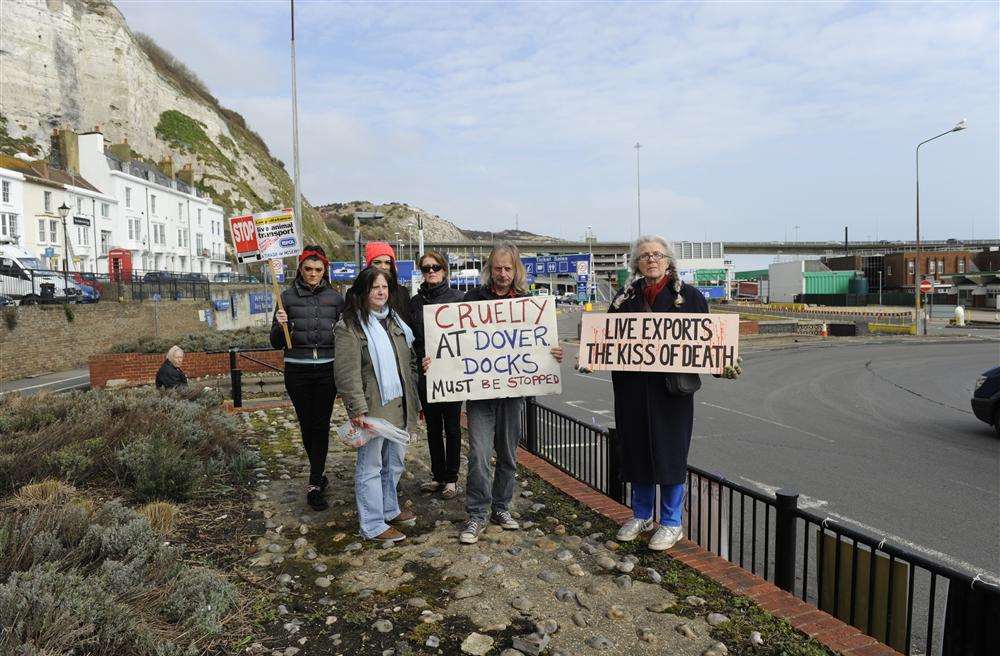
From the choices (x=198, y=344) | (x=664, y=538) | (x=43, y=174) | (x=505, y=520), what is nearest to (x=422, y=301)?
(x=505, y=520)

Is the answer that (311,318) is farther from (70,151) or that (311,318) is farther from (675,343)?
(70,151)

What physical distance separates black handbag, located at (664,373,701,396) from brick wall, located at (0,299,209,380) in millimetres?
23189

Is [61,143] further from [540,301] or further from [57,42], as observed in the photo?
[540,301]

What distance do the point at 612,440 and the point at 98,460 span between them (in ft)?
14.2

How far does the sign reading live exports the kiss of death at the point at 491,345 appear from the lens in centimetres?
488

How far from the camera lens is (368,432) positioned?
4.53m

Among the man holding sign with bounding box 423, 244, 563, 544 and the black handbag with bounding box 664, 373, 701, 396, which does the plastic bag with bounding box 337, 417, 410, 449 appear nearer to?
the man holding sign with bounding box 423, 244, 563, 544

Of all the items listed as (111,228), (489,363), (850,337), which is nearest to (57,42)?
(111,228)

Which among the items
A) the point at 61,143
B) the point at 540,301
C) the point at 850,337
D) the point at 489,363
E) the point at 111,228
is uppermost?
the point at 61,143

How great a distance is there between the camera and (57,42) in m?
64.6

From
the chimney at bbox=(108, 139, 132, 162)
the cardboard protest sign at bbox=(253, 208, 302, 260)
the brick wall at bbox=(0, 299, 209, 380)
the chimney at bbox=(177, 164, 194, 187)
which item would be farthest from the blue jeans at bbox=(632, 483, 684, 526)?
the chimney at bbox=(177, 164, 194, 187)

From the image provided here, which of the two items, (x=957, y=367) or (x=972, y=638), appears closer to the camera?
(x=972, y=638)

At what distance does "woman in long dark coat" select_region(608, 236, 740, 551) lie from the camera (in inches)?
174

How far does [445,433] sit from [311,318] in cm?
155
